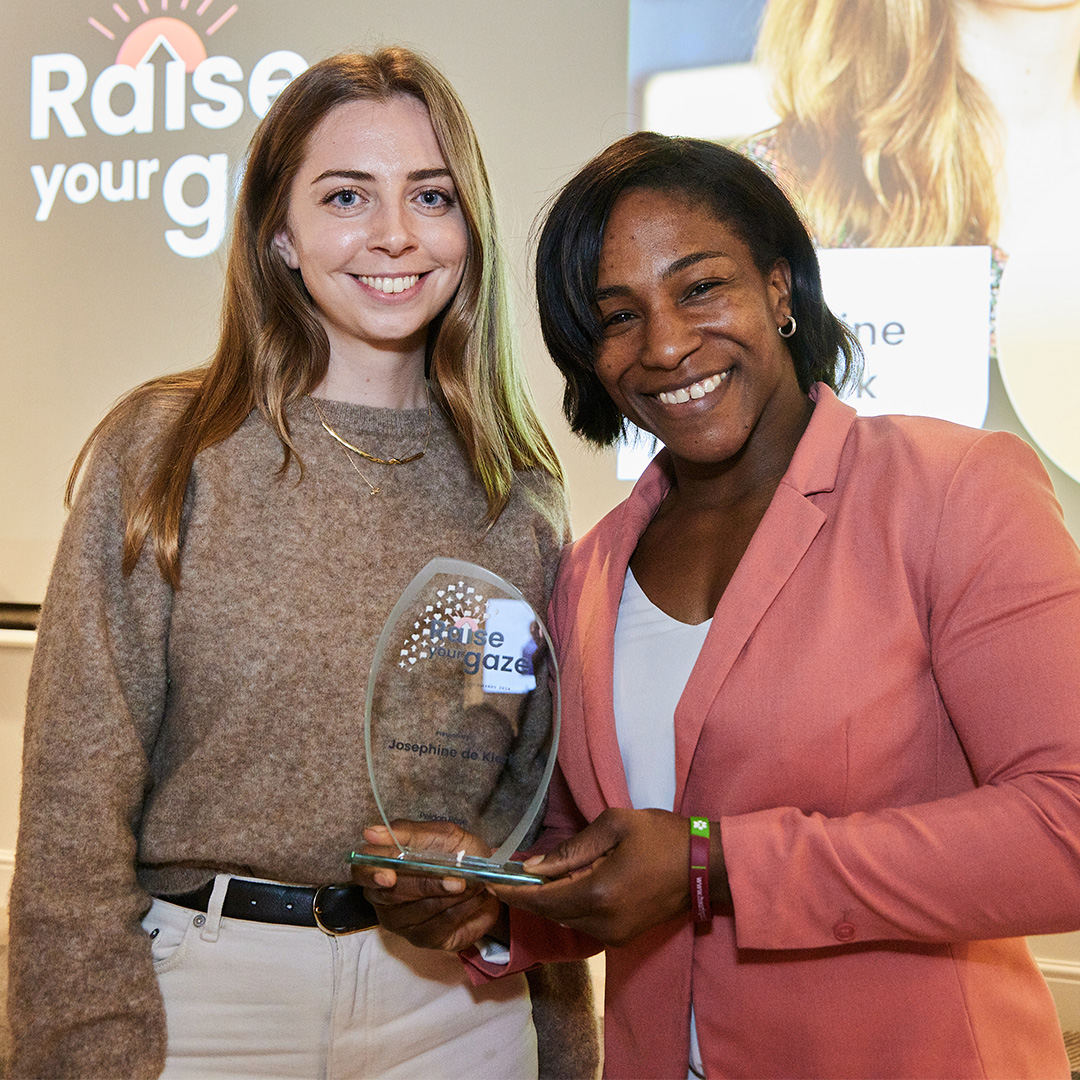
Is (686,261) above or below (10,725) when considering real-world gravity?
A: above

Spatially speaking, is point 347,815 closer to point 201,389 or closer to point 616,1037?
point 616,1037

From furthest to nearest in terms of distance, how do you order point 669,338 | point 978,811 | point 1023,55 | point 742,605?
point 1023,55, point 669,338, point 742,605, point 978,811

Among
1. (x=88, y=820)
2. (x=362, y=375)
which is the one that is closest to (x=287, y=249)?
(x=362, y=375)

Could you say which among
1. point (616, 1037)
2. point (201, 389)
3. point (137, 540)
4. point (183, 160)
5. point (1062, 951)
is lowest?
point (1062, 951)

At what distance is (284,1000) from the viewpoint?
3.95 ft

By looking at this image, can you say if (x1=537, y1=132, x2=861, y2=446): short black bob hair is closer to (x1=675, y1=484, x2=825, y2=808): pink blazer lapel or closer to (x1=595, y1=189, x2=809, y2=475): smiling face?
(x1=595, y1=189, x2=809, y2=475): smiling face

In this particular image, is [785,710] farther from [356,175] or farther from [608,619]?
[356,175]

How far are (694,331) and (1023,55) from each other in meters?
2.19

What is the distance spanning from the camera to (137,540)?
1233 millimetres

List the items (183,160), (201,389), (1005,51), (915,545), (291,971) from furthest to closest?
1. (183,160)
2. (1005,51)
3. (201,389)
4. (291,971)
5. (915,545)

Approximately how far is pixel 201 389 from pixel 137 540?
259mm

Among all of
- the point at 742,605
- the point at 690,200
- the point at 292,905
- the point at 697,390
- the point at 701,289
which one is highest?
the point at 690,200

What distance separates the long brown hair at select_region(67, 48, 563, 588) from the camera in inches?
54.4

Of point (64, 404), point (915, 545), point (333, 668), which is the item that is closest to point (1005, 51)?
point (915, 545)
